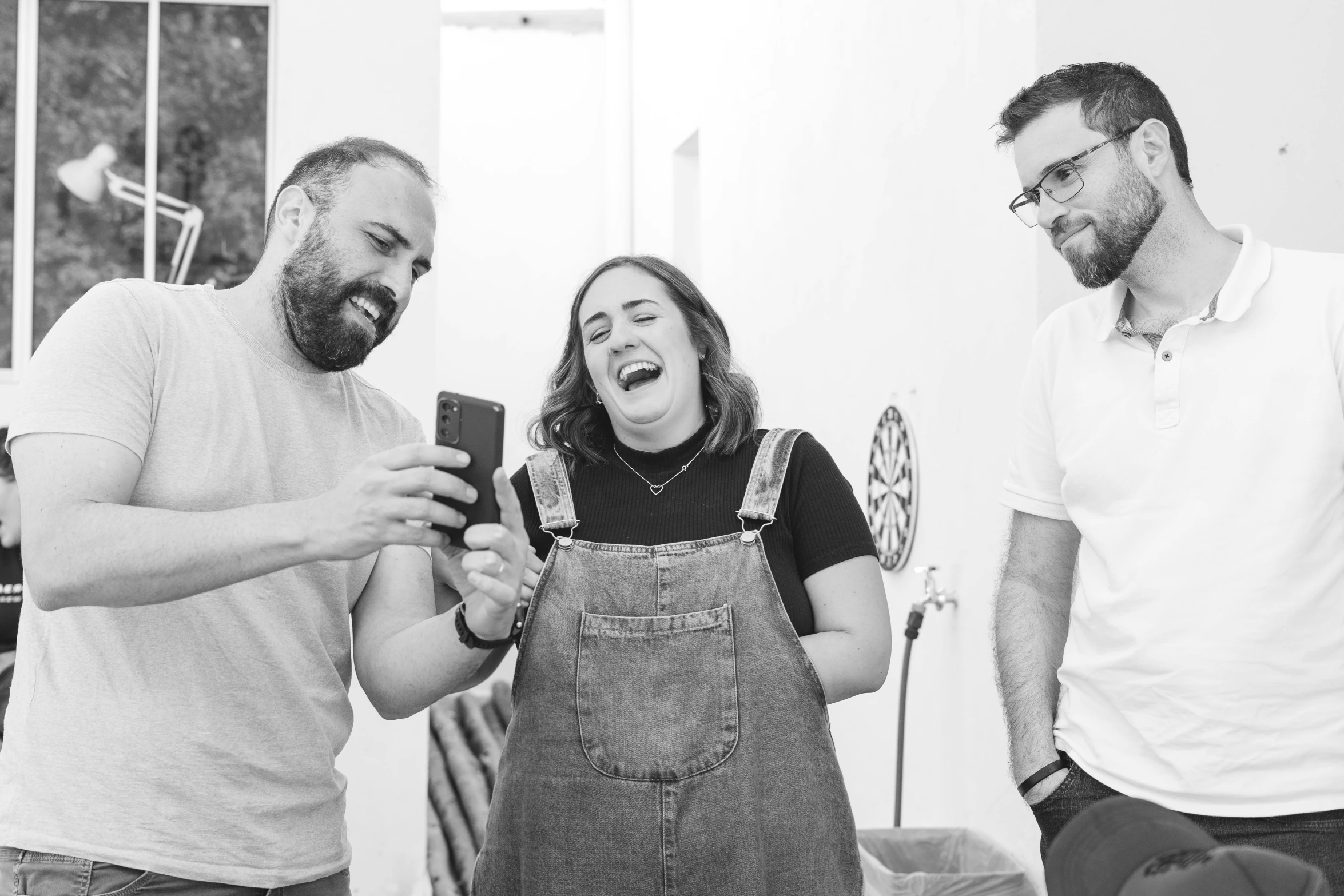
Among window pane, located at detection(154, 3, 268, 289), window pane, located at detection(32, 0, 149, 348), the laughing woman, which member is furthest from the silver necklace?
window pane, located at detection(32, 0, 149, 348)

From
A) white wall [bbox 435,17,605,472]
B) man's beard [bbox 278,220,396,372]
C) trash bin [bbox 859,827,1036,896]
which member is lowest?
trash bin [bbox 859,827,1036,896]

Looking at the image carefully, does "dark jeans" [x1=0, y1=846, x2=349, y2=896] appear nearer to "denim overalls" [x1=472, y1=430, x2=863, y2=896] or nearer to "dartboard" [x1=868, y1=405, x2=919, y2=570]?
"denim overalls" [x1=472, y1=430, x2=863, y2=896]

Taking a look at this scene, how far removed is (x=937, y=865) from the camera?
10.3 feet

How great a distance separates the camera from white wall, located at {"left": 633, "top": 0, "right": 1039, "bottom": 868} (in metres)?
3.13

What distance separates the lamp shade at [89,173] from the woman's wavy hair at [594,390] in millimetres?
2271

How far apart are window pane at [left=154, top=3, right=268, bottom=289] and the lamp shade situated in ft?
0.50

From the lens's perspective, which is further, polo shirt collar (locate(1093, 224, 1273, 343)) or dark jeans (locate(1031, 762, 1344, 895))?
polo shirt collar (locate(1093, 224, 1273, 343))

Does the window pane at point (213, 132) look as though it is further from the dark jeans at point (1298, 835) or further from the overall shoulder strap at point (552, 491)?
the dark jeans at point (1298, 835)

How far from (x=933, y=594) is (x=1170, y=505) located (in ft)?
6.24

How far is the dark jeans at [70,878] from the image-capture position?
1.27 metres

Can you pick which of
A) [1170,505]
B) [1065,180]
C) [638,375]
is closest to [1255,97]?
[1065,180]

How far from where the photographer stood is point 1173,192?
177 cm

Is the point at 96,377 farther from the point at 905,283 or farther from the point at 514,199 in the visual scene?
the point at 514,199

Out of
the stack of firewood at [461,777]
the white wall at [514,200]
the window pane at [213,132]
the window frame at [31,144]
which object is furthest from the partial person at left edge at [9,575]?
the white wall at [514,200]
